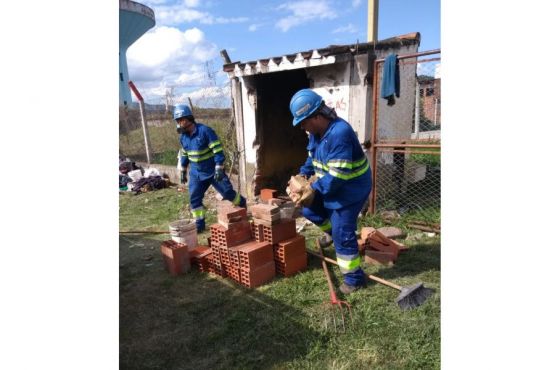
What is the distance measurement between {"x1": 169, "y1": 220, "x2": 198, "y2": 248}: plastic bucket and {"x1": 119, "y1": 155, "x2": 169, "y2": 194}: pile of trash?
538 cm

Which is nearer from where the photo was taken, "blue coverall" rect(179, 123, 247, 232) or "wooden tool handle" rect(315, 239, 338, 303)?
"wooden tool handle" rect(315, 239, 338, 303)

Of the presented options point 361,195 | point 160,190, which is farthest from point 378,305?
point 160,190

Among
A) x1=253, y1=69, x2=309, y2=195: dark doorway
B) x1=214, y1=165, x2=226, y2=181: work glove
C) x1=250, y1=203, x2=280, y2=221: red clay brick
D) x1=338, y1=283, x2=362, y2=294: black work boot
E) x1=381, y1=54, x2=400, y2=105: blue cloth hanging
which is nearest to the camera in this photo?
x1=338, y1=283, x2=362, y2=294: black work boot

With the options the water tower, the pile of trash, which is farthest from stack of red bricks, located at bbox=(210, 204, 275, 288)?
the water tower

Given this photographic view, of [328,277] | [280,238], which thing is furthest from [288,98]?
[328,277]

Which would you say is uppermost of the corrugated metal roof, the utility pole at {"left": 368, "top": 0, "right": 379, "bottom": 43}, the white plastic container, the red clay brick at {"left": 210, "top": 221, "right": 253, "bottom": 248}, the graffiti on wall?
the utility pole at {"left": 368, "top": 0, "right": 379, "bottom": 43}

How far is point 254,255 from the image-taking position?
4047 mm

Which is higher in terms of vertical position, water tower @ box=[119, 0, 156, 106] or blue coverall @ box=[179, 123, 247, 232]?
water tower @ box=[119, 0, 156, 106]

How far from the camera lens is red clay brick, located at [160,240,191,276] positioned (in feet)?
14.9

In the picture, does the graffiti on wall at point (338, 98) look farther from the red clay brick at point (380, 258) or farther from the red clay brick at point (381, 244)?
the red clay brick at point (380, 258)

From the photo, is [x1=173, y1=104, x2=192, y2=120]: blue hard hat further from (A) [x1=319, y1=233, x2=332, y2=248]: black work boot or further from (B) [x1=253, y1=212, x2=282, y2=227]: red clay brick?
(A) [x1=319, y1=233, x2=332, y2=248]: black work boot

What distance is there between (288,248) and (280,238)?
6.2 inches

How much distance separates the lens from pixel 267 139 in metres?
8.07

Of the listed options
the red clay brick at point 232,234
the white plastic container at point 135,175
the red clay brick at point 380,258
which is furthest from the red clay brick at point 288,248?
→ the white plastic container at point 135,175
